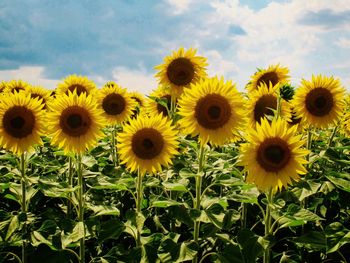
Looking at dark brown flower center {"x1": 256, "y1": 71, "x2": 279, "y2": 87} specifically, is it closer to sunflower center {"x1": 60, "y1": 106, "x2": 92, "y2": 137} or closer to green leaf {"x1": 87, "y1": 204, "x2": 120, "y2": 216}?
sunflower center {"x1": 60, "y1": 106, "x2": 92, "y2": 137}

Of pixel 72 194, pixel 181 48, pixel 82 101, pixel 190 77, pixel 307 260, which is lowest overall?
pixel 307 260

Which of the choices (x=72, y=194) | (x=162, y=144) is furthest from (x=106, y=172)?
(x=162, y=144)

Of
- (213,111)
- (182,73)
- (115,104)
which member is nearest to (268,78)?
(182,73)

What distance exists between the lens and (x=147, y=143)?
5543mm

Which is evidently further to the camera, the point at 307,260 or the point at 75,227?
the point at 307,260

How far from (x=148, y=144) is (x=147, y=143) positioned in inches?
0.8

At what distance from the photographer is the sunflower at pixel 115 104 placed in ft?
30.3

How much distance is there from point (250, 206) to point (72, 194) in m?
2.63

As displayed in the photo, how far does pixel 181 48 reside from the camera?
7.36 meters

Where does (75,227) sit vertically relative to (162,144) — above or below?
below

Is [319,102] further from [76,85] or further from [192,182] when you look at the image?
[76,85]

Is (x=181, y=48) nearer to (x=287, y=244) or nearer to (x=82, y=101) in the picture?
(x=82, y=101)

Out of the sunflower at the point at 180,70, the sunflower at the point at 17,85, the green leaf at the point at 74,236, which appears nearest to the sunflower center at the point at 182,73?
the sunflower at the point at 180,70

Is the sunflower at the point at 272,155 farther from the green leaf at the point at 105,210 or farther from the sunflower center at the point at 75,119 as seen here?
the sunflower center at the point at 75,119
